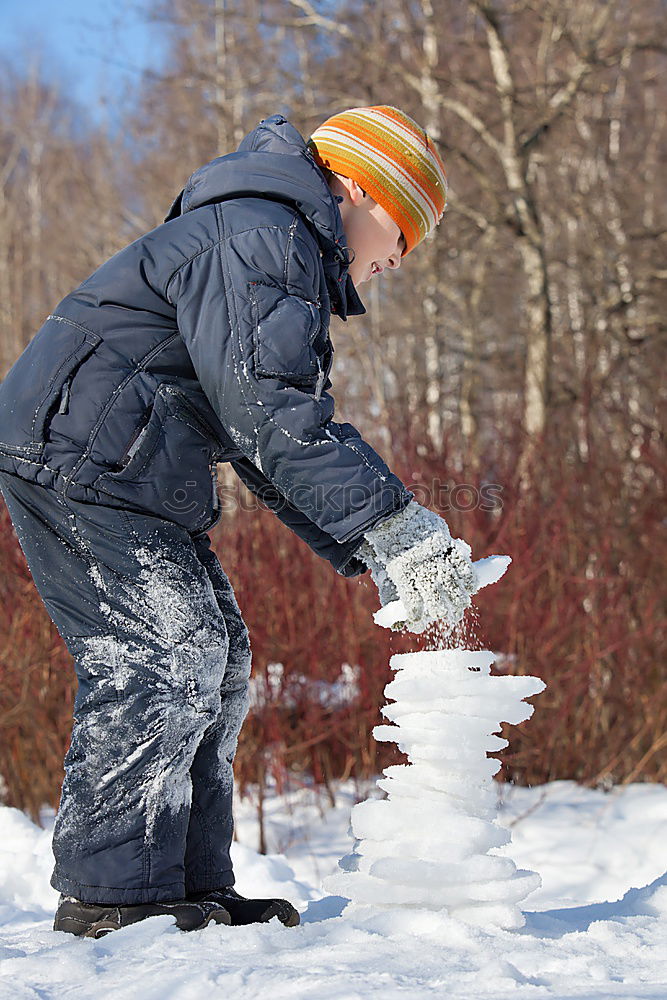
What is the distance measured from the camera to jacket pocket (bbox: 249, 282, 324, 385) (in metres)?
1.67

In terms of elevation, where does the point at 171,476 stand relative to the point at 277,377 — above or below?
below

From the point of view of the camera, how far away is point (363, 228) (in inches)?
80.1

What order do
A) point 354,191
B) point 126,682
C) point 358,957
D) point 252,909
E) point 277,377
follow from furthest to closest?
point 354,191, point 252,909, point 126,682, point 277,377, point 358,957

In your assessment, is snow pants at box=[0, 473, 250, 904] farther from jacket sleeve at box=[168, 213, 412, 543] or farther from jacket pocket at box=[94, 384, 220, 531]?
jacket sleeve at box=[168, 213, 412, 543]

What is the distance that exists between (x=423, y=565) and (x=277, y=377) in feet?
1.40

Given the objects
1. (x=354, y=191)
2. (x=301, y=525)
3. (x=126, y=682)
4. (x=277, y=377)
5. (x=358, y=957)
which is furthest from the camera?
(x=301, y=525)

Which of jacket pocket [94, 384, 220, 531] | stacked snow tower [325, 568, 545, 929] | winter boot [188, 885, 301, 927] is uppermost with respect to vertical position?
jacket pocket [94, 384, 220, 531]

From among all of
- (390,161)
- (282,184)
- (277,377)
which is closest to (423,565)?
(277,377)

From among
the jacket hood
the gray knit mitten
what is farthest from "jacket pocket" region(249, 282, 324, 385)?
the gray knit mitten

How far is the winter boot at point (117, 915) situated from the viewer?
5.72 ft

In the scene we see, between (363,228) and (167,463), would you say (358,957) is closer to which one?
(167,463)

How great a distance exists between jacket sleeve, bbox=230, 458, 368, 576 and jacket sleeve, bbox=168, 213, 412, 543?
11.1 inches

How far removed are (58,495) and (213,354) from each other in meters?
0.41

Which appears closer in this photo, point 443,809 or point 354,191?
point 443,809
